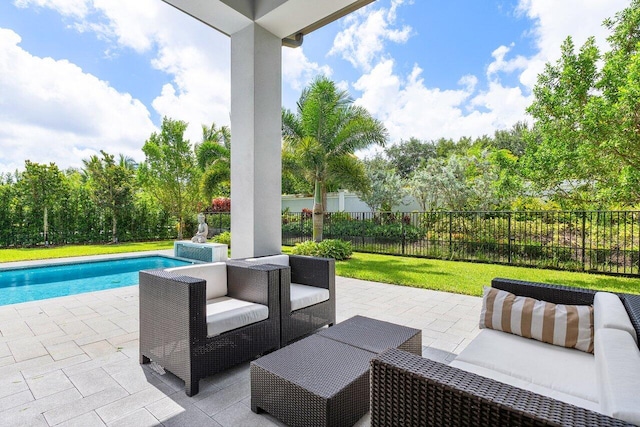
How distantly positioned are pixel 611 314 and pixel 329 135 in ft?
26.4

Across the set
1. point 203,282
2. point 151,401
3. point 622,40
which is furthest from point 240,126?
point 622,40

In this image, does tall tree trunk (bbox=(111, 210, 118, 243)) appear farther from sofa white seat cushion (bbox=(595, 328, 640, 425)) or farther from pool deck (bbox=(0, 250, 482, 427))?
Result: sofa white seat cushion (bbox=(595, 328, 640, 425))

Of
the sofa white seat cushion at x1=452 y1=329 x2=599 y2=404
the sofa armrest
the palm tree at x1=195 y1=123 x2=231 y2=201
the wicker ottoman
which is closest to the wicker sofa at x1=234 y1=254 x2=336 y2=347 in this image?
the wicker ottoman

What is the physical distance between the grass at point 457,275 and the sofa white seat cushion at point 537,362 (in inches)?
125

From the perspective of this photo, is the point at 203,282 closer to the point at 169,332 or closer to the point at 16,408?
the point at 169,332

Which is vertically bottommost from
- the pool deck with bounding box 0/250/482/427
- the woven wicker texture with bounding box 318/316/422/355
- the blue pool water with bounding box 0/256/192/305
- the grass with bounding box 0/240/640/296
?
the blue pool water with bounding box 0/256/192/305

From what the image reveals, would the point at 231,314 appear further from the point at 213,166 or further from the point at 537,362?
the point at 213,166

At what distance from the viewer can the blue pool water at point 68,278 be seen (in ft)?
20.0

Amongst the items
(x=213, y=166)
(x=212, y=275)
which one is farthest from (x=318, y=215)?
(x=212, y=275)

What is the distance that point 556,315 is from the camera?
2062 mm

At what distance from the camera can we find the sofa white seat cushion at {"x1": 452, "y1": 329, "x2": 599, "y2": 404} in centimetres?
157

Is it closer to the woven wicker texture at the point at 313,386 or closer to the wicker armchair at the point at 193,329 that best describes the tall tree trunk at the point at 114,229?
the wicker armchair at the point at 193,329

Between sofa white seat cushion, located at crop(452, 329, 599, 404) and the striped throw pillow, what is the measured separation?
0.05 meters

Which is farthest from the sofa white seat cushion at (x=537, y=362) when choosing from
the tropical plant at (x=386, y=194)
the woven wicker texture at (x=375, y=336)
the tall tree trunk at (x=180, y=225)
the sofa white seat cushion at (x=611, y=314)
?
the tall tree trunk at (x=180, y=225)
